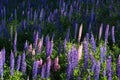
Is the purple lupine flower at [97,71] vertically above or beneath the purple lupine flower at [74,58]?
beneath

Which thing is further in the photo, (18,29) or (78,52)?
(18,29)

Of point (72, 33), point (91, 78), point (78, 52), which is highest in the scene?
point (72, 33)

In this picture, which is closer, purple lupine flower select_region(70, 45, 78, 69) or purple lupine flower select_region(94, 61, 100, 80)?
purple lupine flower select_region(94, 61, 100, 80)

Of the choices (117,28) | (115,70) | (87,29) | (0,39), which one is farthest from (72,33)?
(115,70)

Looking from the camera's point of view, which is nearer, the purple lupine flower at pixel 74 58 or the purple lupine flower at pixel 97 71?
the purple lupine flower at pixel 97 71

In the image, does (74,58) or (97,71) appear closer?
(97,71)

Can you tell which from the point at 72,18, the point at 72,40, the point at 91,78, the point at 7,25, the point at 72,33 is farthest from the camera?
the point at 72,18

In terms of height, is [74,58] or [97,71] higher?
[74,58]

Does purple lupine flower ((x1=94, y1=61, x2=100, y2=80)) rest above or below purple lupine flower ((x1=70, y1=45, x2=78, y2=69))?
below

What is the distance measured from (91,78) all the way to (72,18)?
3.81 meters

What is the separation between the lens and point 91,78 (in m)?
6.68

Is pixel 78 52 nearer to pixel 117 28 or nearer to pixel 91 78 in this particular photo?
pixel 91 78

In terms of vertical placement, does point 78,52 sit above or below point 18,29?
below

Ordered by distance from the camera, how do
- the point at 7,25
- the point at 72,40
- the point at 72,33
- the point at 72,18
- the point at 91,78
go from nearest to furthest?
the point at 91,78, the point at 72,40, the point at 72,33, the point at 7,25, the point at 72,18
